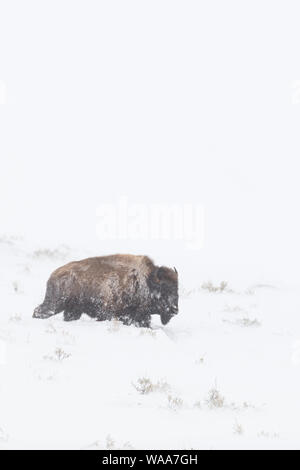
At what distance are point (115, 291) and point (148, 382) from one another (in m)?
3.03

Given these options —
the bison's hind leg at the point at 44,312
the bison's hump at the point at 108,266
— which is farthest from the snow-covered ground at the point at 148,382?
the bison's hump at the point at 108,266

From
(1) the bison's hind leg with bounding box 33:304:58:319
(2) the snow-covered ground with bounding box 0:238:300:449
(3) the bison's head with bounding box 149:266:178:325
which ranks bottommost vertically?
(2) the snow-covered ground with bounding box 0:238:300:449

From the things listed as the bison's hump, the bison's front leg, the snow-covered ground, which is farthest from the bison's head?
the bison's front leg

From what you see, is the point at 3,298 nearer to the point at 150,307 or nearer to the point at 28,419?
the point at 150,307

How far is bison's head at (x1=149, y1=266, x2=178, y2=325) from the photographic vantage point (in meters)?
9.36

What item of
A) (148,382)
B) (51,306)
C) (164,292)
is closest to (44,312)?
(51,306)

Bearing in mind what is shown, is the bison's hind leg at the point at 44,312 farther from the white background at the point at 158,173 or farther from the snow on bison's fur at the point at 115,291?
the white background at the point at 158,173

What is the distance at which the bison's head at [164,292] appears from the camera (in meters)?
9.36

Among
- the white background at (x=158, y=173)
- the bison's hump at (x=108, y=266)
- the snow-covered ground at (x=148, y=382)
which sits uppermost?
the white background at (x=158, y=173)

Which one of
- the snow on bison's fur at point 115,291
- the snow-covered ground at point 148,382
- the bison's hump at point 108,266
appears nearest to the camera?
the snow-covered ground at point 148,382

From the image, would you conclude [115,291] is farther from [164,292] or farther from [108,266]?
[164,292]

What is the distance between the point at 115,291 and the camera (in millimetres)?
9180

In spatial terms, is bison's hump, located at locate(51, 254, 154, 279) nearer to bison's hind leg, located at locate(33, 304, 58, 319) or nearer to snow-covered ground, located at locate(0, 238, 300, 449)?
bison's hind leg, located at locate(33, 304, 58, 319)

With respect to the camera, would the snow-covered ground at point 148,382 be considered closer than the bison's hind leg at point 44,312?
Yes
